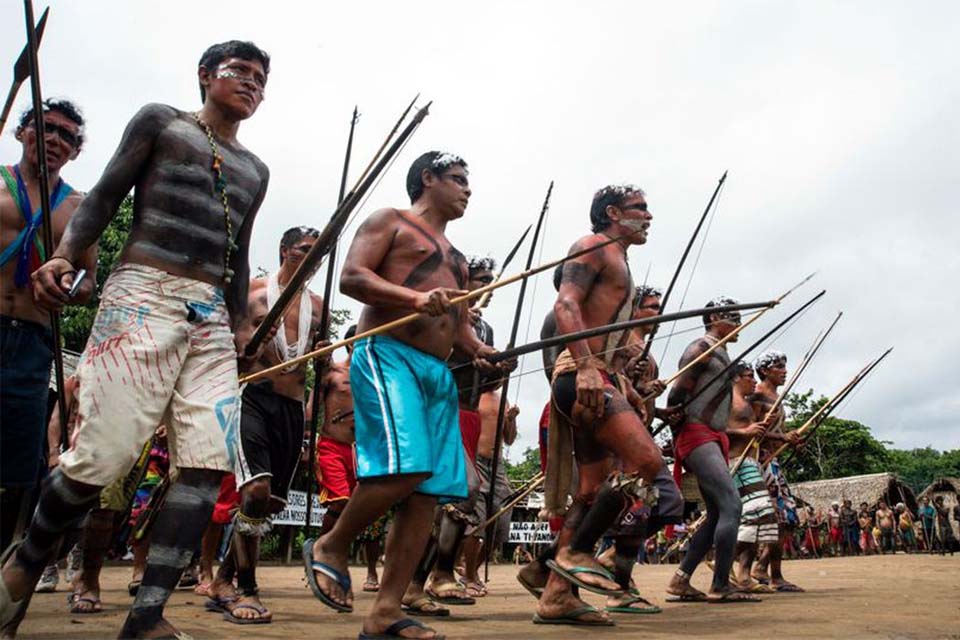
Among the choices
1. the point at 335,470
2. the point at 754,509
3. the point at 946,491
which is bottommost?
the point at 754,509

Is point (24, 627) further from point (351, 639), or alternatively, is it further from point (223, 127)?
point (223, 127)

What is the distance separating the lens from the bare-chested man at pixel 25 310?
12.5ft

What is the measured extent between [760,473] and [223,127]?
20.0 ft

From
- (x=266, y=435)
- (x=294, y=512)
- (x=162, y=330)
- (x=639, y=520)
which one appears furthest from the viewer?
(x=294, y=512)

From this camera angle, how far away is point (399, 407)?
3715 mm

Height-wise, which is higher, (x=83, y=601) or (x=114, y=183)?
(x=114, y=183)

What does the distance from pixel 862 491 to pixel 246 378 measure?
35083mm

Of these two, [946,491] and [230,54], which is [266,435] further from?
→ [946,491]

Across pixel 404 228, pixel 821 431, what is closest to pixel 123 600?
pixel 404 228

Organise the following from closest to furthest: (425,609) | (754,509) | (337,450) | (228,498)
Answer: (425,609) < (228,498) < (337,450) < (754,509)

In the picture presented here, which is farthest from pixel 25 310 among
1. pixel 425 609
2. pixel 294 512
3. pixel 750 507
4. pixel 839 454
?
pixel 839 454

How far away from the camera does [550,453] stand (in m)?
5.27

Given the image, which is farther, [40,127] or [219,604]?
[219,604]

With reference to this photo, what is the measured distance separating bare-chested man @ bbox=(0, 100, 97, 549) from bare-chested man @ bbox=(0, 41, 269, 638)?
354mm
